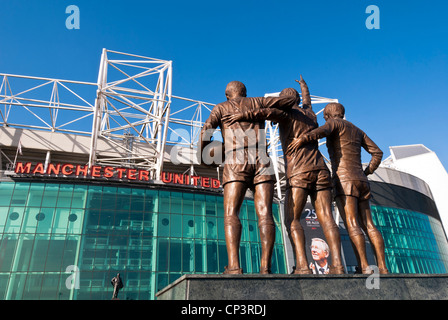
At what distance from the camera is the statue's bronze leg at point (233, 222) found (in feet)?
16.3

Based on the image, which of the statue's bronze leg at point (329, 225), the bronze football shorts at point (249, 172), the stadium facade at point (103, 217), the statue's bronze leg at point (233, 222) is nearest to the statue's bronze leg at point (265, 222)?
the bronze football shorts at point (249, 172)

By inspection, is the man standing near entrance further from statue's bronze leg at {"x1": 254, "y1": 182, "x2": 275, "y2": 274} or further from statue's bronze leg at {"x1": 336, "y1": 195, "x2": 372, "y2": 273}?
statue's bronze leg at {"x1": 336, "y1": 195, "x2": 372, "y2": 273}

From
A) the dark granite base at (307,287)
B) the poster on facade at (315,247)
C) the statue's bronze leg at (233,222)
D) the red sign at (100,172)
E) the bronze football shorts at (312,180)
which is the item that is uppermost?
the red sign at (100,172)

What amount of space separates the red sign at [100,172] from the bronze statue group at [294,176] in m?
22.4

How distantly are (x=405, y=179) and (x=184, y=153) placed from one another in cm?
2883

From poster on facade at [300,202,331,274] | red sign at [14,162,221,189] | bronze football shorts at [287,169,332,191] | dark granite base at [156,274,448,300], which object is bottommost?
dark granite base at [156,274,448,300]

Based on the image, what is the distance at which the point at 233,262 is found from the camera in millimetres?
4965

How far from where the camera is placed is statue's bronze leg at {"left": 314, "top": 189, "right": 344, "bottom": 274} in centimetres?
557

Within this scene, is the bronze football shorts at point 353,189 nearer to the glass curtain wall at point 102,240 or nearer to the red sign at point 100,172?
the glass curtain wall at point 102,240

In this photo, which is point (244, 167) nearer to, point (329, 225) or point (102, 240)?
point (329, 225)

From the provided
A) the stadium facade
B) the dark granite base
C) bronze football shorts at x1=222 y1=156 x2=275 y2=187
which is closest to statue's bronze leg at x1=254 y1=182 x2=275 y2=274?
bronze football shorts at x1=222 y1=156 x2=275 y2=187

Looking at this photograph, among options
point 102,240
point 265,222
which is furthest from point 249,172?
point 102,240
